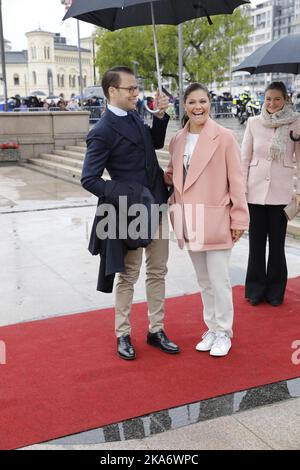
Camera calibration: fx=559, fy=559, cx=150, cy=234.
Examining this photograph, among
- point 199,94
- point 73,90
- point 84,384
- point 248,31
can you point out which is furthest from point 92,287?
point 73,90

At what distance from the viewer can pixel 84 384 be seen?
3.43m

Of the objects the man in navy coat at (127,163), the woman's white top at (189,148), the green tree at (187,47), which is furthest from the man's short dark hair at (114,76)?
the green tree at (187,47)

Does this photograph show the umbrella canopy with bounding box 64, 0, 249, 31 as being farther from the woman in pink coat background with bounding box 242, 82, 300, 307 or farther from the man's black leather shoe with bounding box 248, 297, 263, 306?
the man's black leather shoe with bounding box 248, 297, 263, 306

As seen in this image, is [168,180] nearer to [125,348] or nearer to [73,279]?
[125,348]

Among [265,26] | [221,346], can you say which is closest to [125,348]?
[221,346]

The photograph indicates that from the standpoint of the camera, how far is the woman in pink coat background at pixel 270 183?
4465 mm

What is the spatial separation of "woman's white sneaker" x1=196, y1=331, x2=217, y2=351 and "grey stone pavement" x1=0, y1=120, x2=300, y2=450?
0.69 metres

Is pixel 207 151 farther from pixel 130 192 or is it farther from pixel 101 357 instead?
pixel 101 357

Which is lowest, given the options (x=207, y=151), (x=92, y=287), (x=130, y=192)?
(x=92, y=287)

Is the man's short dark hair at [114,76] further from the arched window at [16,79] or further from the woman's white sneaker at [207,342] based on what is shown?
the arched window at [16,79]

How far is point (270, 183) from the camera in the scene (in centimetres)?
454

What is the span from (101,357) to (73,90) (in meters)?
141

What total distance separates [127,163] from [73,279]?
94.4 inches

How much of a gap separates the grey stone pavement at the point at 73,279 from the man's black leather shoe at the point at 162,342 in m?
0.86
